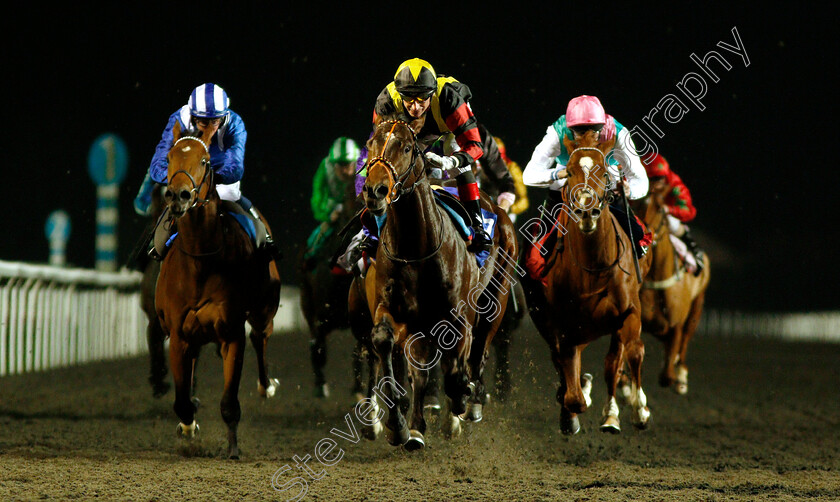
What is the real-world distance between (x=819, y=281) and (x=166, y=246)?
4580cm

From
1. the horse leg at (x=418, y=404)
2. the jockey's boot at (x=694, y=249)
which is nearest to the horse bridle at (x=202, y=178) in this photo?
the horse leg at (x=418, y=404)

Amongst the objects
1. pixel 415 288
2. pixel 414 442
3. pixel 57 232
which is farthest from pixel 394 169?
pixel 57 232

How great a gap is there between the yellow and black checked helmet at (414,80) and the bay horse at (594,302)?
112 centimetres

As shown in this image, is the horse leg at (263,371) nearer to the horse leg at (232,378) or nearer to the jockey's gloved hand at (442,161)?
the horse leg at (232,378)

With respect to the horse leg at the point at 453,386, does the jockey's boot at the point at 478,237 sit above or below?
above

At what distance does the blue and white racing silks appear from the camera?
5664 millimetres

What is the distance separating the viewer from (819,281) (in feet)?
154

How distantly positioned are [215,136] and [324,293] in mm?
2899

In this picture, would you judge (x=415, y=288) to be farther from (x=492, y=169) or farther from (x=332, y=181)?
(x=332, y=181)

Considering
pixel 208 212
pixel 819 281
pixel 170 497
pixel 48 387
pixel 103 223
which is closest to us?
pixel 170 497

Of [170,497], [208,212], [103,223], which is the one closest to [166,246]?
[208,212]

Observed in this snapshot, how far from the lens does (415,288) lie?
4.95 meters

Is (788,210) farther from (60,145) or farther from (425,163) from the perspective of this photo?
(425,163)

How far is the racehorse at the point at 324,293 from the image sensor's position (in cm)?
848
